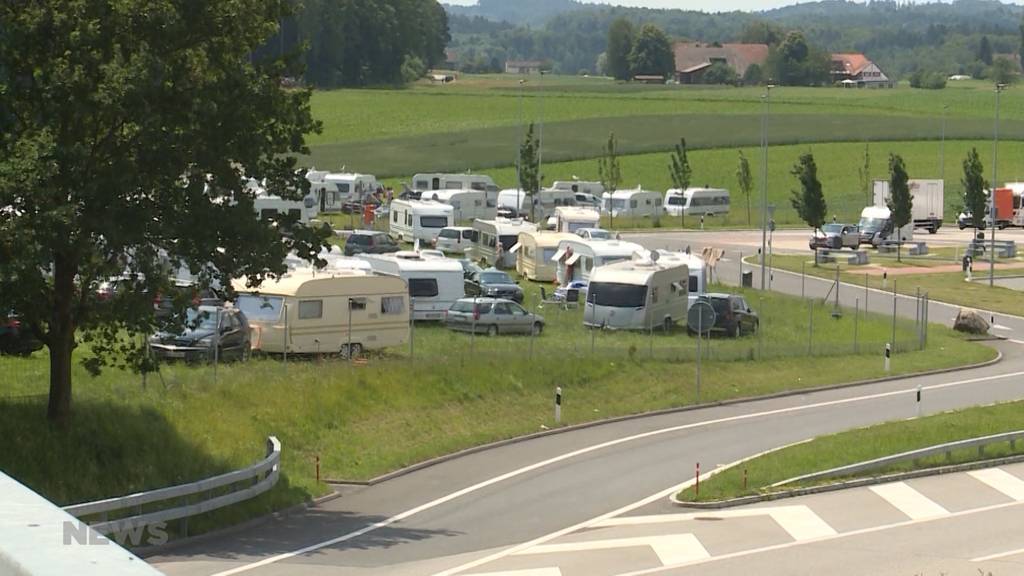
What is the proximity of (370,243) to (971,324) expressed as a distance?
76.3 ft

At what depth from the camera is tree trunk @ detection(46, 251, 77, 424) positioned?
75.5ft

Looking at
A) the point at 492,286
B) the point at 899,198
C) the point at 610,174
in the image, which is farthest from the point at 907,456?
the point at 610,174

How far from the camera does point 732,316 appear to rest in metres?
45.6

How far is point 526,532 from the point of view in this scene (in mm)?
22375

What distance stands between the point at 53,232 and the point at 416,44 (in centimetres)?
17101

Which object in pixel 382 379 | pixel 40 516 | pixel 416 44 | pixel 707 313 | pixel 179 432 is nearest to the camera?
pixel 40 516

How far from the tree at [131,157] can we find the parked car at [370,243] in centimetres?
3561

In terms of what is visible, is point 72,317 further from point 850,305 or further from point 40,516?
point 850,305

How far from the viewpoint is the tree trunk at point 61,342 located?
23.0 m

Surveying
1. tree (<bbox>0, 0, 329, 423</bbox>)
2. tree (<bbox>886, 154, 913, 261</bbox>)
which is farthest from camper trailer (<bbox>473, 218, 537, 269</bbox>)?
tree (<bbox>0, 0, 329, 423</bbox>)

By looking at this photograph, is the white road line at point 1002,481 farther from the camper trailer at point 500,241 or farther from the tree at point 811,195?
the tree at point 811,195

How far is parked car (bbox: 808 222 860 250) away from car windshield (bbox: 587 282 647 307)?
31.0 m

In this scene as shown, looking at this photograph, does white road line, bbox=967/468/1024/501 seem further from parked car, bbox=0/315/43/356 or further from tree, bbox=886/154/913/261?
tree, bbox=886/154/913/261

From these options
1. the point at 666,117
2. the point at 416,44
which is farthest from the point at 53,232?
the point at 416,44
